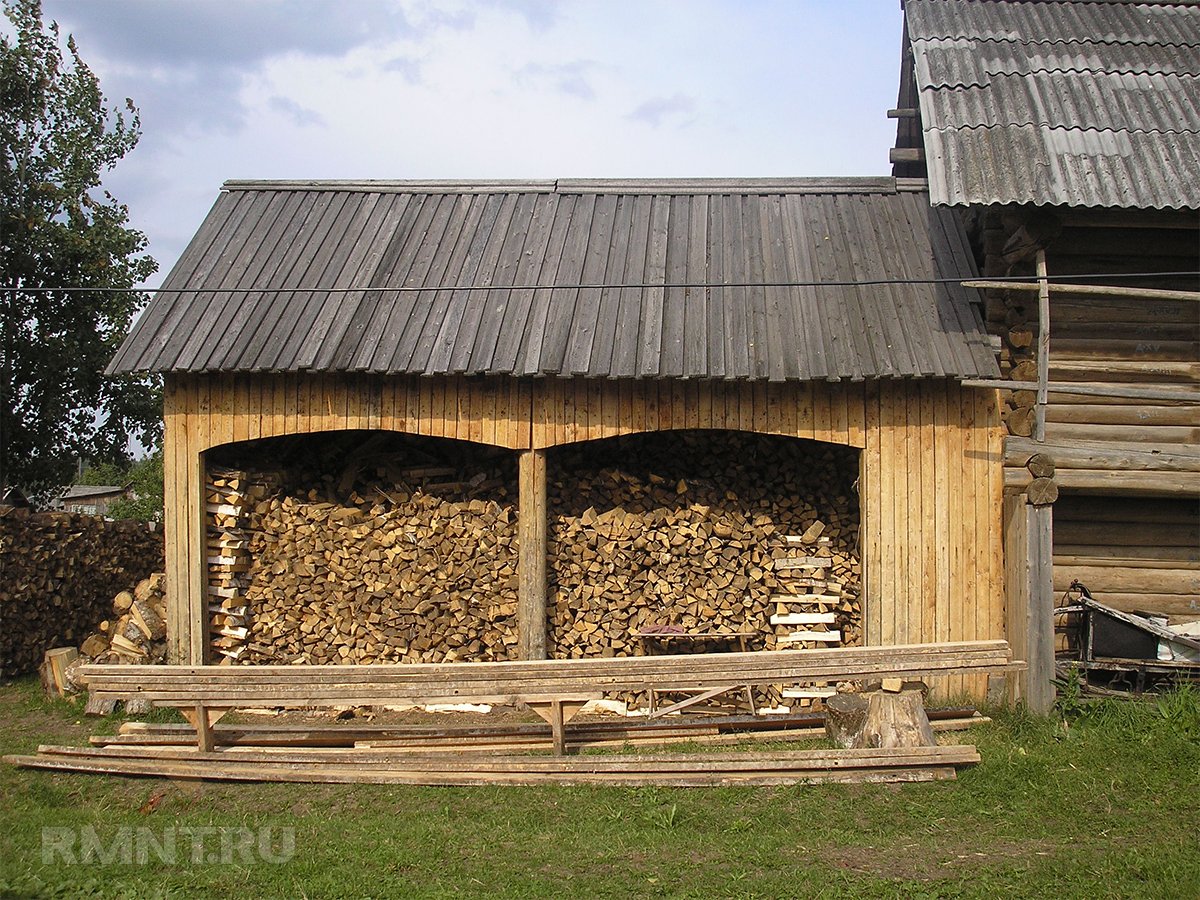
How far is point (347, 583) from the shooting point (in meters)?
10.8

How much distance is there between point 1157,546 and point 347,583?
8263 millimetres

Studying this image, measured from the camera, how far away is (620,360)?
32.0ft

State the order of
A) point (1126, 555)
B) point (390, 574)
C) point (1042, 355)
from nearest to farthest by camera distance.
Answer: point (1042, 355)
point (1126, 555)
point (390, 574)

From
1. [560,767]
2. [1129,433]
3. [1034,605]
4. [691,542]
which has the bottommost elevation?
[560,767]

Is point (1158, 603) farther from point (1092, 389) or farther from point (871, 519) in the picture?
point (871, 519)

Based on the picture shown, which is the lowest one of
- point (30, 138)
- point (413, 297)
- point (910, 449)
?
point (910, 449)

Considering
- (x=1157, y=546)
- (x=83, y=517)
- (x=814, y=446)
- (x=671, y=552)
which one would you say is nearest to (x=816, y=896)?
(x=671, y=552)

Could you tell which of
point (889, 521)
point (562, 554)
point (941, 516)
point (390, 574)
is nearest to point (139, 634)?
point (390, 574)

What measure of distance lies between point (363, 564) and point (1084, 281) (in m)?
7.75

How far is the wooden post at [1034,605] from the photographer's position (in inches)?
343

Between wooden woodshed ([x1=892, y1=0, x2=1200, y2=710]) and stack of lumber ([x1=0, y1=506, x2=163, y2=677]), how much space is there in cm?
1068

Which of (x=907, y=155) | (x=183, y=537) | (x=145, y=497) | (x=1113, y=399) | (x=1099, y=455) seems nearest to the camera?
(x=1099, y=455)

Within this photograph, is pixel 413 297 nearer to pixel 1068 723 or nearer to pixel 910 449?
pixel 910 449

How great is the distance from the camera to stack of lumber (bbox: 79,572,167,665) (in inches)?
424
